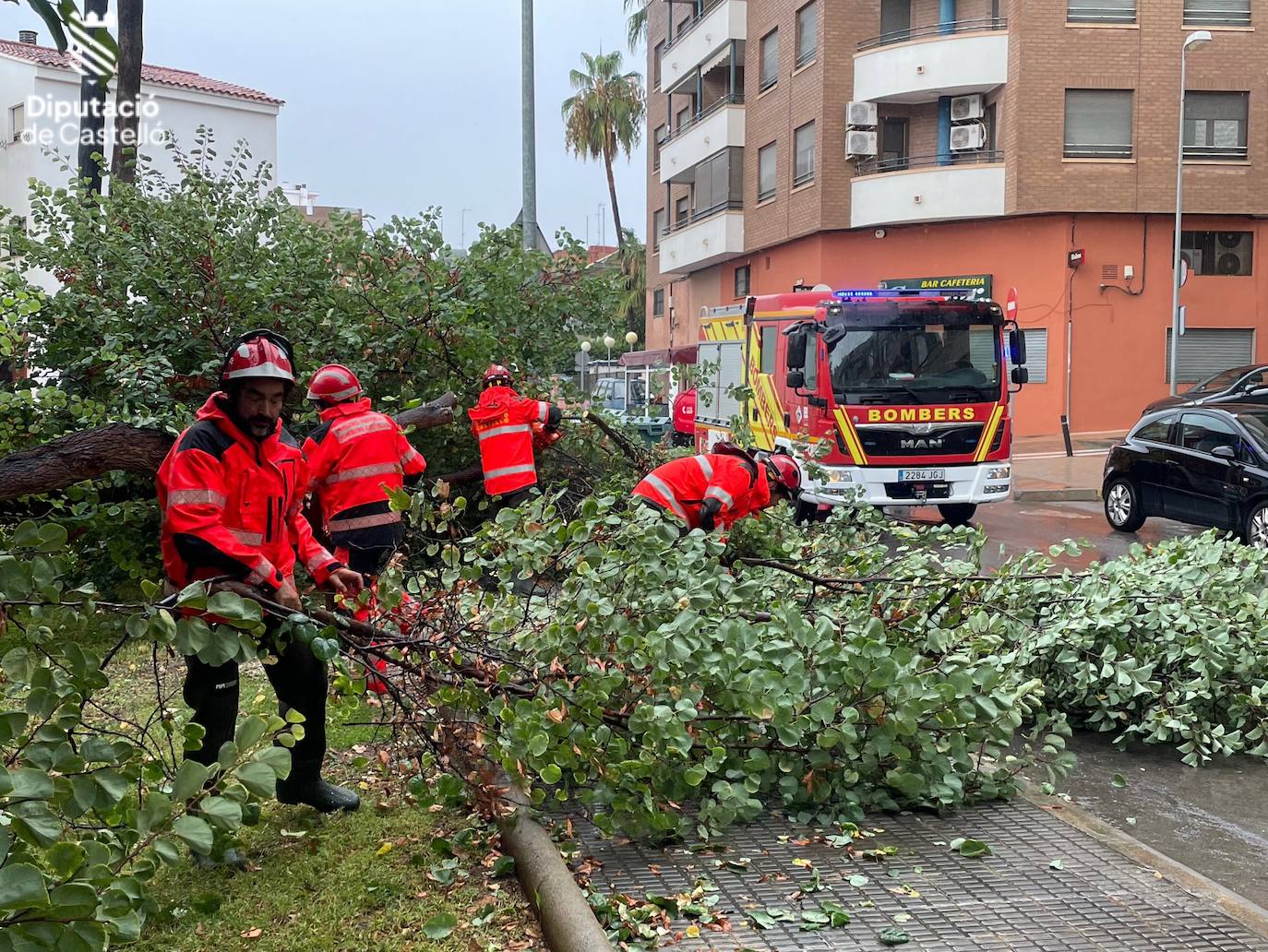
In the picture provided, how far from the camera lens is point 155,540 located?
26.5 feet

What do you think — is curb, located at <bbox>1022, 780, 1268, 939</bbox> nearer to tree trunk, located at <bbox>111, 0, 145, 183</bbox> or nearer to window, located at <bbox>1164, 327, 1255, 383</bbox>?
tree trunk, located at <bbox>111, 0, 145, 183</bbox>

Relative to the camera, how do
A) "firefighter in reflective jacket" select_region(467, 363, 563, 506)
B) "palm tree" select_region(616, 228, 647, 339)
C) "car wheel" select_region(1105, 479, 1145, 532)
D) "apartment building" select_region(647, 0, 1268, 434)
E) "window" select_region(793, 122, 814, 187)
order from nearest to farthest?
1. "firefighter in reflective jacket" select_region(467, 363, 563, 506)
2. "car wheel" select_region(1105, 479, 1145, 532)
3. "apartment building" select_region(647, 0, 1268, 434)
4. "window" select_region(793, 122, 814, 187)
5. "palm tree" select_region(616, 228, 647, 339)

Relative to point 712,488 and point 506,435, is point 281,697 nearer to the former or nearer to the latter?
point 712,488

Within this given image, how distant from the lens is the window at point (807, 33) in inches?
1209

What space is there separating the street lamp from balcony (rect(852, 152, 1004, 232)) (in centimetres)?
372

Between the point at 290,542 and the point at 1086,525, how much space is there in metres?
12.8

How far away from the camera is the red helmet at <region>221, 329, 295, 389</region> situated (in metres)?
4.21

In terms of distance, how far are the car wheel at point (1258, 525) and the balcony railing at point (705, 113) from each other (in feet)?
85.9

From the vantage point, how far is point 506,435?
877 centimetres

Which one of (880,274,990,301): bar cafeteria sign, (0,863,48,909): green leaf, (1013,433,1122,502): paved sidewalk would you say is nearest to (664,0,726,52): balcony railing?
(880,274,990,301): bar cafeteria sign

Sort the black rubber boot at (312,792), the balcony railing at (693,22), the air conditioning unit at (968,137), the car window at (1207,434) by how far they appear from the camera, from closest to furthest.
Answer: the black rubber boot at (312,792) < the car window at (1207,434) < the air conditioning unit at (968,137) < the balcony railing at (693,22)

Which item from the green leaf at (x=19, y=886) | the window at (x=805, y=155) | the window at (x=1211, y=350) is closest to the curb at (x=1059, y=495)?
the window at (x=1211, y=350)

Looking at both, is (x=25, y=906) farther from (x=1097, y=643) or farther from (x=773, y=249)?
(x=773, y=249)

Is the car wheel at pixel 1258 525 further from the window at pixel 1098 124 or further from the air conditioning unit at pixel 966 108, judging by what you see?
the air conditioning unit at pixel 966 108
